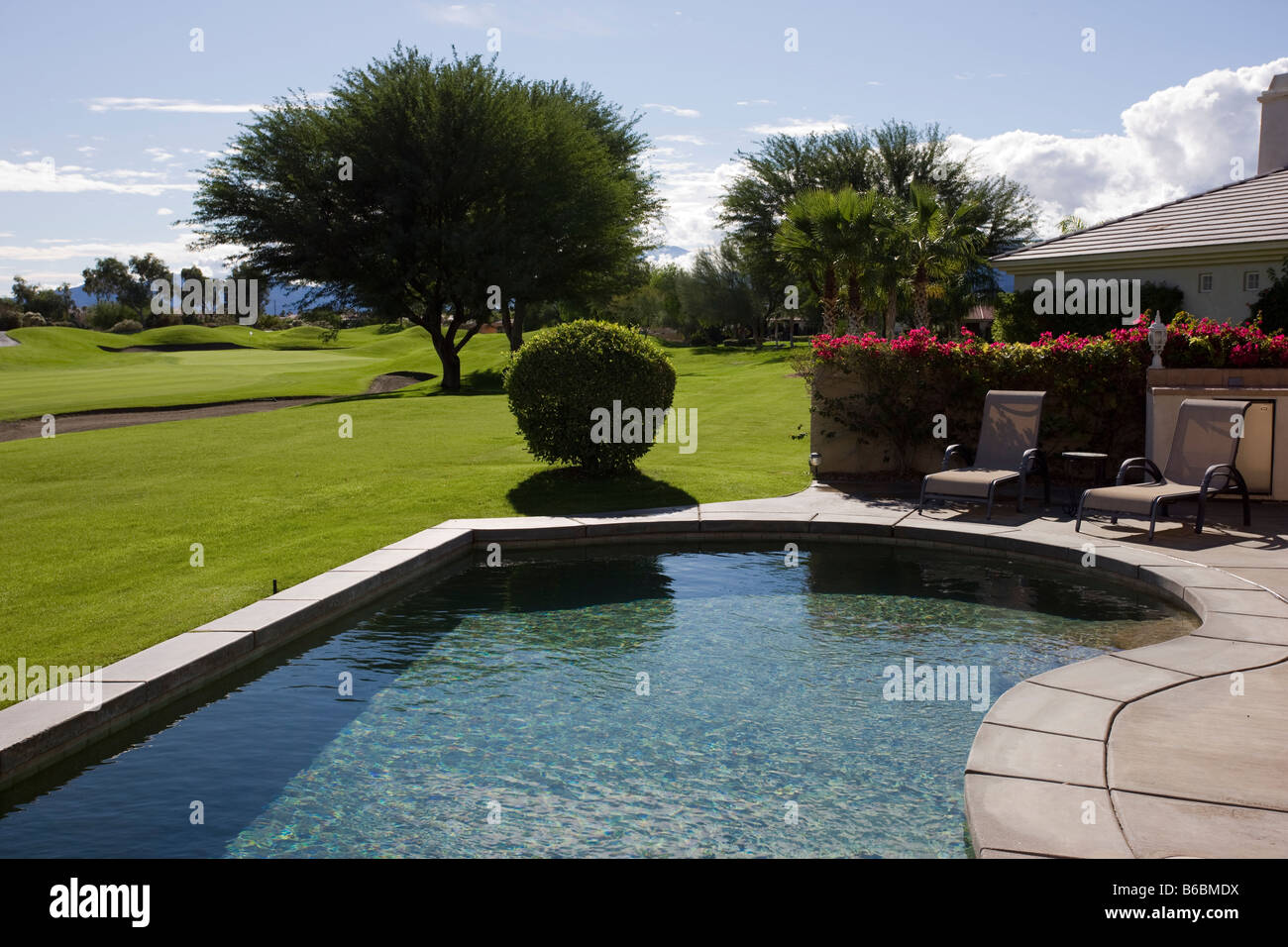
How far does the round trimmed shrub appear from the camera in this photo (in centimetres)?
1138

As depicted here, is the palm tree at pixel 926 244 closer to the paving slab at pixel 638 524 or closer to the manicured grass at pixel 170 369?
the manicured grass at pixel 170 369

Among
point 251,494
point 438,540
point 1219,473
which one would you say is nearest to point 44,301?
point 251,494

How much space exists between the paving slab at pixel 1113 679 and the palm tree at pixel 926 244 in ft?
96.1

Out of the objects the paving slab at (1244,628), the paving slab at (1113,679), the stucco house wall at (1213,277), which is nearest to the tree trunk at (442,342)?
the stucco house wall at (1213,277)

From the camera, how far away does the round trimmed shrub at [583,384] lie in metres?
11.4

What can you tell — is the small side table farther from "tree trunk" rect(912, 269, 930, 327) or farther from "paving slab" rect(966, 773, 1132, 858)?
"tree trunk" rect(912, 269, 930, 327)

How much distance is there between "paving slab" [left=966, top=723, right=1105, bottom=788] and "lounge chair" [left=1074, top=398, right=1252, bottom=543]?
205 inches

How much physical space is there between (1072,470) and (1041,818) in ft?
30.5

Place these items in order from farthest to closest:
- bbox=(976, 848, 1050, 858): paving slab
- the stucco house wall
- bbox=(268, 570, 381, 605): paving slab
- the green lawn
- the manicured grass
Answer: the manicured grass → the stucco house wall → the green lawn → bbox=(268, 570, 381, 605): paving slab → bbox=(976, 848, 1050, 858): paving slab

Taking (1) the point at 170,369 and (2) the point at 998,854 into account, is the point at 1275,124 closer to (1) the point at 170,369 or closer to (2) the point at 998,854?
(2) the point at 998,854

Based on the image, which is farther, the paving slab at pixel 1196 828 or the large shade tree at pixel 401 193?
the large shade tree at pixel 401 193

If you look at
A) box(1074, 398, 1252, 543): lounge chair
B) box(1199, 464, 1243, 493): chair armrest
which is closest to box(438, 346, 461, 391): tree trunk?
box(1074, 398, 1252, 543): lounge chair
